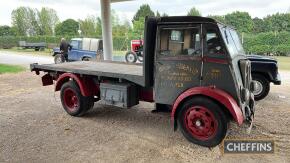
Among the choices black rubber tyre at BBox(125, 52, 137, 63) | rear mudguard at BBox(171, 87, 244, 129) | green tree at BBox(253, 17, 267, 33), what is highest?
A: green tree at BBox(253, 17, 267, 33)

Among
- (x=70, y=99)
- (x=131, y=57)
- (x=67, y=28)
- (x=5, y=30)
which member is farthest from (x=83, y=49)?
(x=5, y=30)

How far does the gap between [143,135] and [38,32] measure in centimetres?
6606

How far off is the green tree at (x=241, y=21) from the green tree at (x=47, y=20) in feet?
129

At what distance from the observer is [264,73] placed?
870 centimetres

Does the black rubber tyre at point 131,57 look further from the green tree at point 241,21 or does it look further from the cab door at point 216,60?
the green tree at point 241,21

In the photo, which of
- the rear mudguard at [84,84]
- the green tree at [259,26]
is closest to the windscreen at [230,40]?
the rear mudguard at [84,84]

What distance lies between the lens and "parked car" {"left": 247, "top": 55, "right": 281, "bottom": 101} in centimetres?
857

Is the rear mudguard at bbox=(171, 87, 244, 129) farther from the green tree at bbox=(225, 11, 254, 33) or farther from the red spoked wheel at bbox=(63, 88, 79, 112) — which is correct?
the green tree at bbox=(225, 11, 254, 33)

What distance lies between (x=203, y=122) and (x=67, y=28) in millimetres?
63437

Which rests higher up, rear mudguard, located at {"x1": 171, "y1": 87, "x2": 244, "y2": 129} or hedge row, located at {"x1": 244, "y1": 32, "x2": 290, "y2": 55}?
hedge row, located at {"x1": 244, "y1": 32, "x2": 290, "y2": 55}

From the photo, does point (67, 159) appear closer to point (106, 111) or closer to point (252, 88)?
point (106, 111)

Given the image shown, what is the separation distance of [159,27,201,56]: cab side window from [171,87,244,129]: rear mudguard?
70 centimetres

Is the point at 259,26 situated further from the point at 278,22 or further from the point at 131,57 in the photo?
the point at 131,57

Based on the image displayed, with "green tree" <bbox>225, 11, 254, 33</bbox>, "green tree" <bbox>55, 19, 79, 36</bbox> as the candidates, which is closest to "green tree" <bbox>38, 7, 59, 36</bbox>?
"green tree" <bbox>55, 19, 79, 36</bbox>
